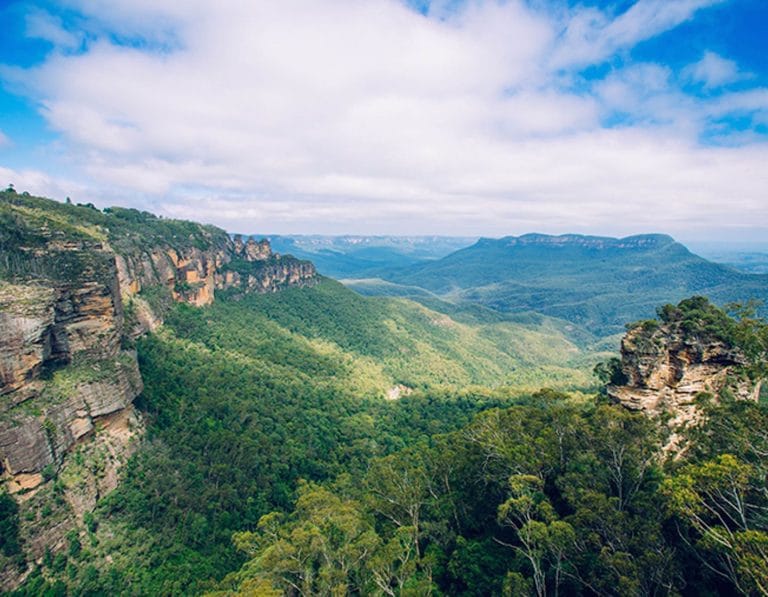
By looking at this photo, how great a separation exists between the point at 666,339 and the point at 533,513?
16.1 m

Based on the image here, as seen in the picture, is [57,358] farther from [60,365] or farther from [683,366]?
[683,366]

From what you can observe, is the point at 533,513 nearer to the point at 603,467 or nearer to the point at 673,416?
the point at 603,467

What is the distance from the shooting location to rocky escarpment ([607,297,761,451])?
2511 cm

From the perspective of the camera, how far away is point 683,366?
2603cm

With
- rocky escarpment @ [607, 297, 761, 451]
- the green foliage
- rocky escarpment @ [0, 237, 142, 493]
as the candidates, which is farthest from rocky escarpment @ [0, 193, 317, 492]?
rocky escarpment @ [607, 297, 761, 451]

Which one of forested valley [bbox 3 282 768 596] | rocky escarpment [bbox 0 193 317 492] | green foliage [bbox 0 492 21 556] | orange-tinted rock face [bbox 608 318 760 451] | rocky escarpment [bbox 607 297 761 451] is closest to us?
forested valley [bbox 3 282 768 596]

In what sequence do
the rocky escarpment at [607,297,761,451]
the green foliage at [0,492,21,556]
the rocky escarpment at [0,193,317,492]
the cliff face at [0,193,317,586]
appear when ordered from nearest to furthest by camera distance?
the green foliage at [0,492,21,556] < the rocky escarpment at [607,297,761,451] < the cliff face at [0,193,317,586] < the rocky escarpment at [0,193,317,492]

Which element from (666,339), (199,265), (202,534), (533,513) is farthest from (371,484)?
(199,265)

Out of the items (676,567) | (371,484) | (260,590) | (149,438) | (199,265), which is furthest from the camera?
(199,265)

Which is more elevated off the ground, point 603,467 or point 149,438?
point 603,467

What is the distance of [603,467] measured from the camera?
819 inches

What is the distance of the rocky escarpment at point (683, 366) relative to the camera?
25109 millimetres

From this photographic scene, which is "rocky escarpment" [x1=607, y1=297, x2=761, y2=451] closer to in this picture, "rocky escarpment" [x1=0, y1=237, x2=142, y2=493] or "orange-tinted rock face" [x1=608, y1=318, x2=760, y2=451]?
"orange-tinted rock face" [x1=608, y1=318, x2=760, y2=451]

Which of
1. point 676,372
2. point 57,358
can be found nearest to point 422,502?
point 676,372
